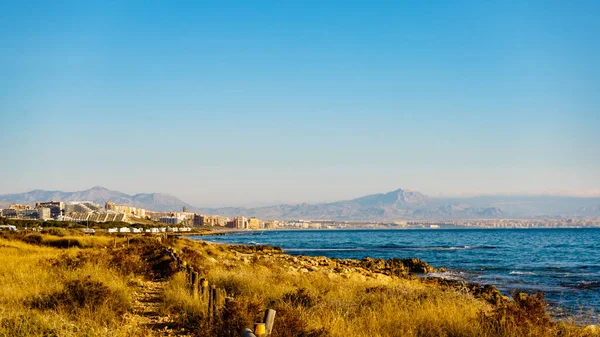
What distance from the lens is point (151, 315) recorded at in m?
12.5

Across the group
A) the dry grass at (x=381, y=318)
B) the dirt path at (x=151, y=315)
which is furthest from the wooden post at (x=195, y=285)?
the dirt path at (x=151, y=315)

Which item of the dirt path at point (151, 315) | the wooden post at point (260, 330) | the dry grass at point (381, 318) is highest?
the wooden post at point (260, 330)

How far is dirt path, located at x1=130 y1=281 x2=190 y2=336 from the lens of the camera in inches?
419

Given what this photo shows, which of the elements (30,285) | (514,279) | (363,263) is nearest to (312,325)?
(30,285)

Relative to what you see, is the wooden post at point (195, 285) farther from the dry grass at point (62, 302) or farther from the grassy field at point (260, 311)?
the dry grass at point (62, 302)

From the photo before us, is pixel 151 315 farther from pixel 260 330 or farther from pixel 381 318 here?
pixel 260 330

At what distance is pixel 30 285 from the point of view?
13938 mm

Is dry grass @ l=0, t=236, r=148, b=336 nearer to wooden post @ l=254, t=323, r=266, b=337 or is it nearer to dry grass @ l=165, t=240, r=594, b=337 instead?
dry grass @ l=165, t=240, r=594, b=337

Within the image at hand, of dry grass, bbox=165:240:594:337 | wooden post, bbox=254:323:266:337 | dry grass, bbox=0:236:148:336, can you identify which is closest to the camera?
wooden post, bbox=254:323:266:337

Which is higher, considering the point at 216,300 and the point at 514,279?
the point at 216,300

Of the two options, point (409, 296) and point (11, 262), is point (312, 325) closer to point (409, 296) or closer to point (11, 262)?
point (409, 296)

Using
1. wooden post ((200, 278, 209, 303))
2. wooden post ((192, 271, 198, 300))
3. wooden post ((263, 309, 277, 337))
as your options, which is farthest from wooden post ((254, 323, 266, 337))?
wooden post ((192, 271, 198, 300))

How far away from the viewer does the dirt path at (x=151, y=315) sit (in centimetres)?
1063

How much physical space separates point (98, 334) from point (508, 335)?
6398 mm
